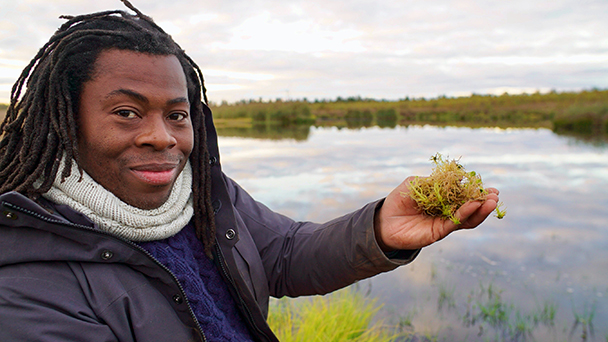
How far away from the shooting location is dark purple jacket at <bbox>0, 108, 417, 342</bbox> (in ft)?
4.12

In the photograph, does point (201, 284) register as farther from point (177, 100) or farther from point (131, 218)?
point (177, 100)

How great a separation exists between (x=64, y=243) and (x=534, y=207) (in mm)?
11165

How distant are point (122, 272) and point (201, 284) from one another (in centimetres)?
37

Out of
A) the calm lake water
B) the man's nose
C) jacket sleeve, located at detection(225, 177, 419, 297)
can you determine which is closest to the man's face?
the man's nose

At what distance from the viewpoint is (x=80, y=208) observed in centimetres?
153

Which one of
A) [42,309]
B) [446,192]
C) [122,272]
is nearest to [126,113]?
[122,272]

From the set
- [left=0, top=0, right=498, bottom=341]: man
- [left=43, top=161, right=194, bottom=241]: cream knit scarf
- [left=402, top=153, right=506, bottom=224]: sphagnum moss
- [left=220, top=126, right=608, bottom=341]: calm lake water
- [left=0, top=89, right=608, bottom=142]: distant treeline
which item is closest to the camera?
[left=0, top=0, right=498, bottom=341]: man

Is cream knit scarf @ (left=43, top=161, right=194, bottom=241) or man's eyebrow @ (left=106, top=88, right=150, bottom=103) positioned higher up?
man's eyebrow @ (left=106, top=88, right=150, bottom=103)

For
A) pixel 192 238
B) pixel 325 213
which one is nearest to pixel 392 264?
pixel 192 238

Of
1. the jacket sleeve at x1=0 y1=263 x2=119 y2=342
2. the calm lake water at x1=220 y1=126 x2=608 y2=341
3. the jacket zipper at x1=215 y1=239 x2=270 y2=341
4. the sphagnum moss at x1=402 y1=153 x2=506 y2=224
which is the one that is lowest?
the calm lake water at x1=220 y1=126 x2=608 y2=341

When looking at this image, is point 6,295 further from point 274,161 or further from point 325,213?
point 274,161

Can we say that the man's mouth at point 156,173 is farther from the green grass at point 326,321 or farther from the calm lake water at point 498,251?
the green grass at point 326,321

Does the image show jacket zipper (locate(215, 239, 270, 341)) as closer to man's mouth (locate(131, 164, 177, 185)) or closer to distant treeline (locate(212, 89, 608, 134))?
man's mouth (locate(131, 164, 177, 185))

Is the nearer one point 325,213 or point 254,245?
point 254,245
